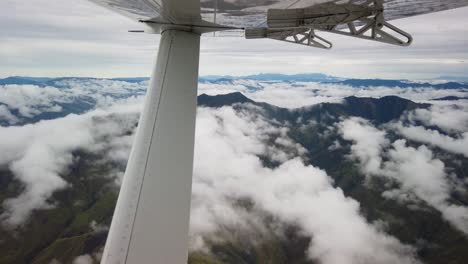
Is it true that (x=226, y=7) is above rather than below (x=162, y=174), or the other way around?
above

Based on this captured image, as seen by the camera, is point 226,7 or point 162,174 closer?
point 162,174

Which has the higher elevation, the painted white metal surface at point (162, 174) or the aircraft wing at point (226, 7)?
the aircraft wing at point (226, 7)

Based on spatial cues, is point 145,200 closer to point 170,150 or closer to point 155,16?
point 170,150

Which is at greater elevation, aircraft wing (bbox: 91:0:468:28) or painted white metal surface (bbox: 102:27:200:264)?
aircraft wing (bbox: 91:0:468:28)

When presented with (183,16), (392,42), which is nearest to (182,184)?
(183,16)

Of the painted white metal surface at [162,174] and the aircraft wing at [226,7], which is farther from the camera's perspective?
the aircraft wing at [226,7]
